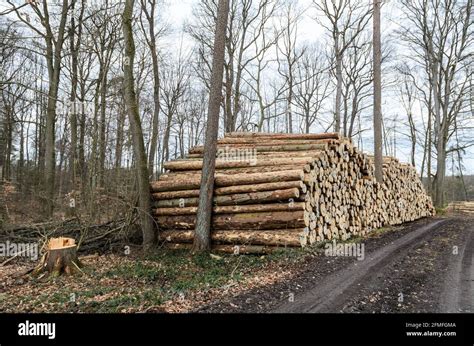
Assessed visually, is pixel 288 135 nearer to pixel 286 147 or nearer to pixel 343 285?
pixel 286 147

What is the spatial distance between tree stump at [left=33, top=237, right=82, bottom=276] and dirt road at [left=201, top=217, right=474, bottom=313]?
409 centimetres

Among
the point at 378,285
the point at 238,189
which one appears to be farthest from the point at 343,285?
the point at 238,189

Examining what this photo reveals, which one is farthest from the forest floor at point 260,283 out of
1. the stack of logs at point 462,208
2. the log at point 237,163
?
the stack of logs at point 462,208

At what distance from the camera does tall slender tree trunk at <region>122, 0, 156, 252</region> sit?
9.21 meters

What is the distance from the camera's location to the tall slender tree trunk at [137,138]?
30.2ft

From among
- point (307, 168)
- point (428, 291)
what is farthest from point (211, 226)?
point (428, 291)

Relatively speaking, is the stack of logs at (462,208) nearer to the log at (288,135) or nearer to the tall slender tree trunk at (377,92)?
the tall slender tree trunk at (377,92)

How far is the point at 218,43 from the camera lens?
8.46 metres

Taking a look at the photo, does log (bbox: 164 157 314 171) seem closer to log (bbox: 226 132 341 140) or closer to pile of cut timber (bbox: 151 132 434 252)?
pile of cut timber (bbox: 151 132 434 252)

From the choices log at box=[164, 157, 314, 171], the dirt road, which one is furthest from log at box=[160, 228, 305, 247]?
log at box=[164, 157, 314, 171]

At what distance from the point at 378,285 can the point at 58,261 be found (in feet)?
20.4

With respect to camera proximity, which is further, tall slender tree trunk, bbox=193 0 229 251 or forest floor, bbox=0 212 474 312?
tall slender tree trunk, bbox=193 0 229 251
